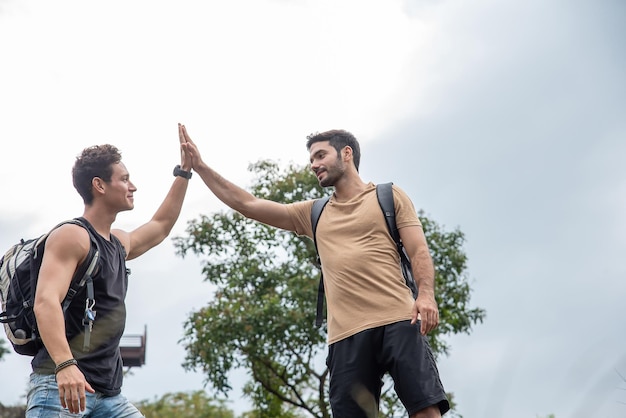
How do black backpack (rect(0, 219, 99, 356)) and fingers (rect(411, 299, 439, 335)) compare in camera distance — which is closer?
black backpack (rect(0, 219, 99, 356))

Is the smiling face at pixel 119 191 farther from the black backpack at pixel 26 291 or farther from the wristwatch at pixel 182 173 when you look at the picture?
the wristwatch at pixel 182 173

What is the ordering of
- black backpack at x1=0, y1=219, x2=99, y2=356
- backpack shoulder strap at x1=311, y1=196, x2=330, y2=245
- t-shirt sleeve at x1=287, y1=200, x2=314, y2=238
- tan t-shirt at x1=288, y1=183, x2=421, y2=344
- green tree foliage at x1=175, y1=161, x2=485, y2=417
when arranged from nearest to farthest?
black backpack at x1=0, y1=219, x2=99, y2=356
tan t-shirt at x1=288, y1=183, x2=421, y2=344
backpack shoulder strap at x1=311, y1=196, x2=330, y2=245
t-shirt sleeve at x1=287, y1=200, x2=314, y2=238
green tree foliage at x1=175, y1=161, x2=485, y2=417

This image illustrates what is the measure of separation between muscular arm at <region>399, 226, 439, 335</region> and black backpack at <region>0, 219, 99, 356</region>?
166 cm

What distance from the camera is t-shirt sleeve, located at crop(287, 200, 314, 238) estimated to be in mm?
5266

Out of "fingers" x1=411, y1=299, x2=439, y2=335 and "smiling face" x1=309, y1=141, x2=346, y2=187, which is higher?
"smiling face" x1=309, y1=141, x2=346, y2=187

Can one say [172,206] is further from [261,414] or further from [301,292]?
[261,414]

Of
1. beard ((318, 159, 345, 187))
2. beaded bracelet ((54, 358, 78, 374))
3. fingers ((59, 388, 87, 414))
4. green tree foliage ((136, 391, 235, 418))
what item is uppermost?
green tree foliage ((136, 391, 235, 418))

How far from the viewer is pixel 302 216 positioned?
5.27 meters

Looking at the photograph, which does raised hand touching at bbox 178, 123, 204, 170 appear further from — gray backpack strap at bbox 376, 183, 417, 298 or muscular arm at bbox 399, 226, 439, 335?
muscular arm at bbox 399, 226, 439, 335

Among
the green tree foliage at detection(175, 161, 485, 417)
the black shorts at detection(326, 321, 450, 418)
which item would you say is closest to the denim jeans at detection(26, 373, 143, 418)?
the black shorts at detection(326, 321, 450, 418)

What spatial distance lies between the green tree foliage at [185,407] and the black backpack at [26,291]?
28765 mm

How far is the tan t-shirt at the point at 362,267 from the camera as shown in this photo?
4.65 m

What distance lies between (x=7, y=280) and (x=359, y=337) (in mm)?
1830

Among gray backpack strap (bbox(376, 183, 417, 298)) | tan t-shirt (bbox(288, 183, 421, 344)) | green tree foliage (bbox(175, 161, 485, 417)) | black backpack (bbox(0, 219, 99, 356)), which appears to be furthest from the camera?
green tree foliage (bbox(175, 161, 485, 417))
